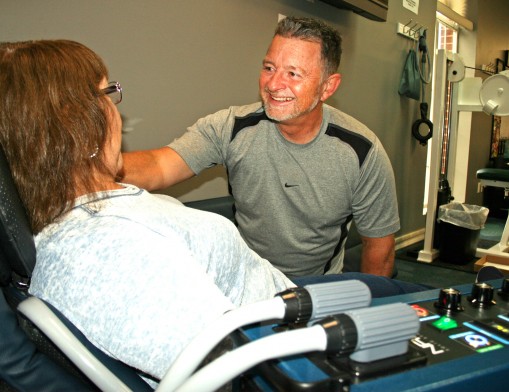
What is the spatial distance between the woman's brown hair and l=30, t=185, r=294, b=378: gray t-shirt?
5 centimetres

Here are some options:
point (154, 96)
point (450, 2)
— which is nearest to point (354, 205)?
point (154, 96)

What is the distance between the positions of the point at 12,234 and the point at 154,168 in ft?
2.71

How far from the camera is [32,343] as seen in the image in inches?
27.0

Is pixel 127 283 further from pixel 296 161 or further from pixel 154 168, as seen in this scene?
pixel 296 161

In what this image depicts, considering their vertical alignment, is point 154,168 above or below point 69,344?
above

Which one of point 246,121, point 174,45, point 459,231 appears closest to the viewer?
point 246,121

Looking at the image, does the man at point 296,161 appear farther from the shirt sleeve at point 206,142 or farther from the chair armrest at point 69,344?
the chair armrest at point 69,344

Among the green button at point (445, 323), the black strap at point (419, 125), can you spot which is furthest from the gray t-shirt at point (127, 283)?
the black strap at point (419, 125)

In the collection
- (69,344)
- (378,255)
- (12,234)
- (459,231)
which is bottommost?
(459,231)

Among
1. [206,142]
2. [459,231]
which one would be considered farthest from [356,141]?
[459,231]

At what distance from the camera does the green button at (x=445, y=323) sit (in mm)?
683

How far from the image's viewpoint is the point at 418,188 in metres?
4.14

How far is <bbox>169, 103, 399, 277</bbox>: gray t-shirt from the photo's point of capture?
154 centimetres

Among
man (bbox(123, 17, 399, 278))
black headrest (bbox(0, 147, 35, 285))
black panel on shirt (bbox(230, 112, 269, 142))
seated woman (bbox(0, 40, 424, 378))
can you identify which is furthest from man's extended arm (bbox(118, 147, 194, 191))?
black headrest (bbox(0, 147, 35, 285))
